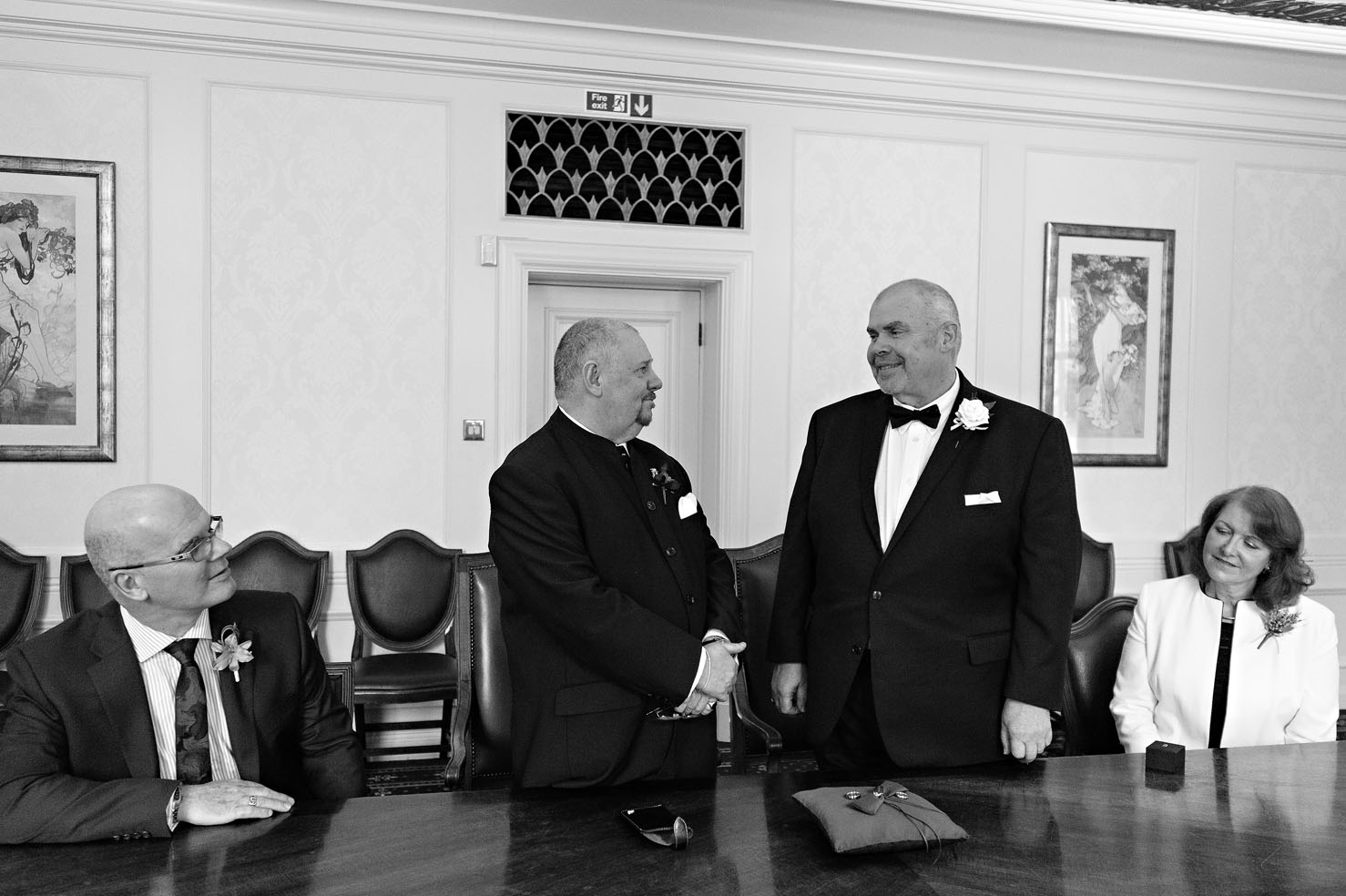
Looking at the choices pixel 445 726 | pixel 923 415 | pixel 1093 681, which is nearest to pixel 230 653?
pixel 923 415

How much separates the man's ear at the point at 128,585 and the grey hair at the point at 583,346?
3.50ft

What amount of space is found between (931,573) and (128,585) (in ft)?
5.99

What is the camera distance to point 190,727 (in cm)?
222

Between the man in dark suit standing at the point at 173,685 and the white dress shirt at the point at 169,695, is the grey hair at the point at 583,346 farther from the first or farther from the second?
the white dress shirt at the point at 169,695

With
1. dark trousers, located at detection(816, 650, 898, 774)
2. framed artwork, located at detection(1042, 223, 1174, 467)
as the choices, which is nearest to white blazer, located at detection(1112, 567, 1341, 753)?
dark trousers, located at detection(816, 650, 898, 774)

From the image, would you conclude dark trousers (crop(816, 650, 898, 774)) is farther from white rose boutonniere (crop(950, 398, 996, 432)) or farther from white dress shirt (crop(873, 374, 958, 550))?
white rose boutonniere (crop(950, 398, 996, 432))

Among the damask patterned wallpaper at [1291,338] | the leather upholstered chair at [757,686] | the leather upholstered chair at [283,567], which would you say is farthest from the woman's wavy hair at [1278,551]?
the leather upholstered chair at [283,567]

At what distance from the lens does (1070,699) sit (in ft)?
10.2

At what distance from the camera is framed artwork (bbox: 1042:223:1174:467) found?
20.9 feet

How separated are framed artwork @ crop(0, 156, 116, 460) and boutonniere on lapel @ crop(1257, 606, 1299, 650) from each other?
480cm

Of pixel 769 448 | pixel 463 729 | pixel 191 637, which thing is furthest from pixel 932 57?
pixel 191 637

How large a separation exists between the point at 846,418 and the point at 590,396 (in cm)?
75

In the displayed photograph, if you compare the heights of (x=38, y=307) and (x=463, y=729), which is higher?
(x=38, y=307)

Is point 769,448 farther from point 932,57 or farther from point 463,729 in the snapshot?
point 463,729
